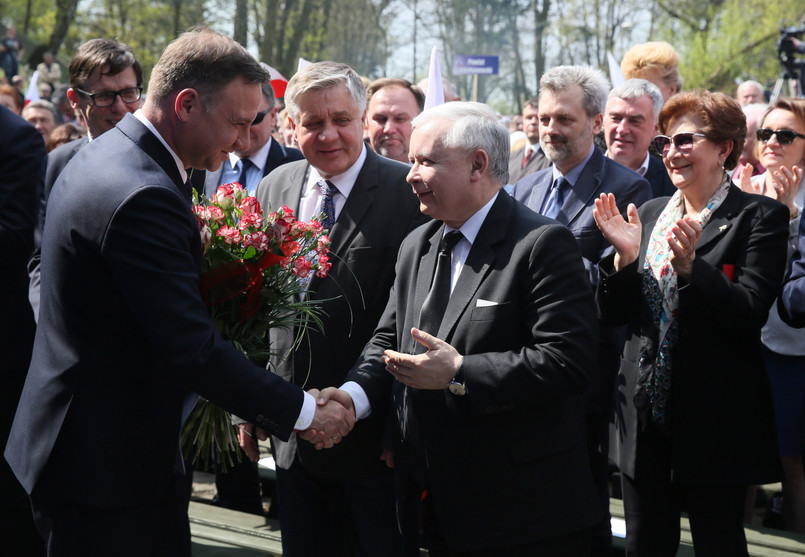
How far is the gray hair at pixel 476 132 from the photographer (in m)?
3.02

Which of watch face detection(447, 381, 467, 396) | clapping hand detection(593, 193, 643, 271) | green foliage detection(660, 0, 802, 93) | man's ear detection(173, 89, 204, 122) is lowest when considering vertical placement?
watch face detection(447, 381, 467, 396)

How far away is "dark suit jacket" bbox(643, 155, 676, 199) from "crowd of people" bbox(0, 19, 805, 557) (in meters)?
0.72

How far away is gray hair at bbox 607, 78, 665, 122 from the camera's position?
5465mm

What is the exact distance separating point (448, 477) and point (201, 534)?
2.16 metres

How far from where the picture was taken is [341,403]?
326 cm

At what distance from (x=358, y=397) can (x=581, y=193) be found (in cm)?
175

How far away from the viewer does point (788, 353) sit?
15.1 feet

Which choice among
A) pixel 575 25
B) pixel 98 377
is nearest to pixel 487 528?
pixel 98 377

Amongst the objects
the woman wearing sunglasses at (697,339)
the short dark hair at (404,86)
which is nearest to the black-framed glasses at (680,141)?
the woman wearing sunglasses at (697,339)

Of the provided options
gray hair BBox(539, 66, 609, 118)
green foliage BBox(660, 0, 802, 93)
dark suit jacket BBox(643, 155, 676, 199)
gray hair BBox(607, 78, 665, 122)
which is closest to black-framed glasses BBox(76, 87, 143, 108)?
gray hair BBox(539, 66, 609, 118)

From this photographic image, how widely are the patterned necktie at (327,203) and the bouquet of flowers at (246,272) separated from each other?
1.09ft

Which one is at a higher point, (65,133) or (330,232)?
(65,133)

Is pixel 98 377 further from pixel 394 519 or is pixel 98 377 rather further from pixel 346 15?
pixel 346 15

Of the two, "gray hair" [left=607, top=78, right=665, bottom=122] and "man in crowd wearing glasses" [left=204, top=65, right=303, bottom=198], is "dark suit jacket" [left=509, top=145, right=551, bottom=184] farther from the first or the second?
"man in crowd wearing glasses" [left=204, top=65, right=303, bottom=198]
